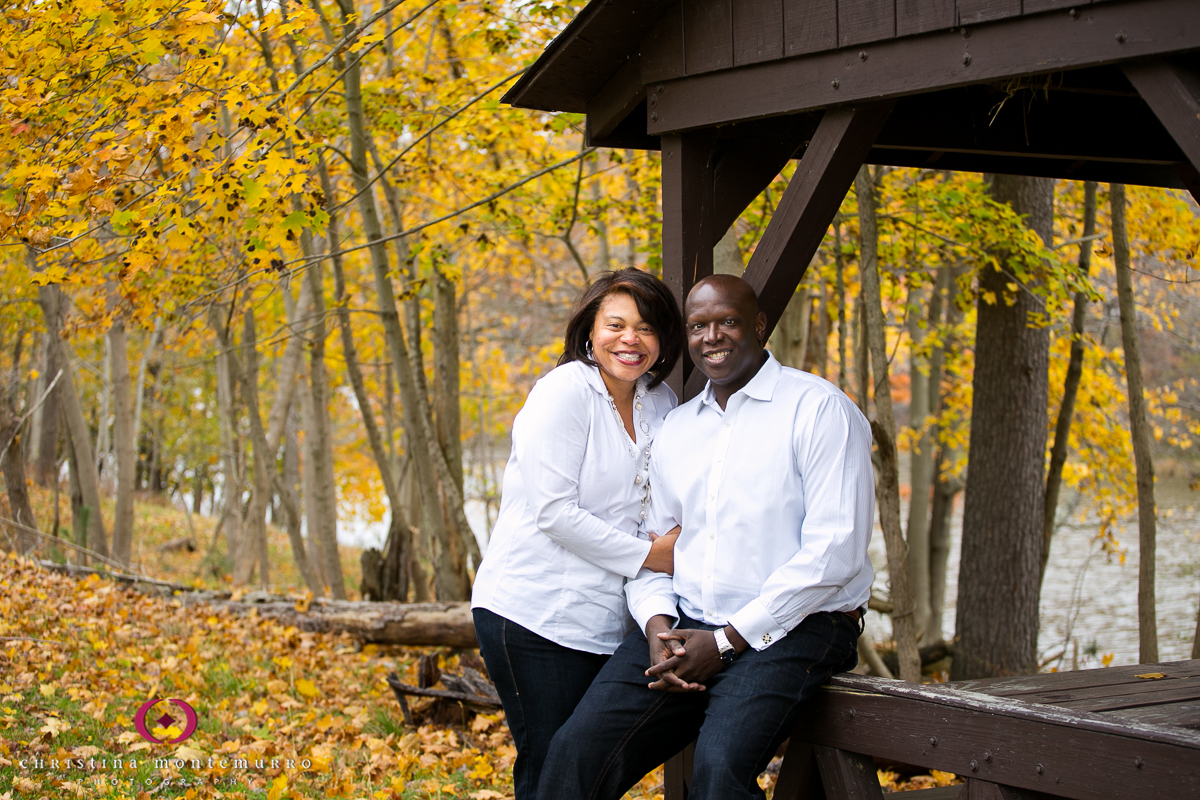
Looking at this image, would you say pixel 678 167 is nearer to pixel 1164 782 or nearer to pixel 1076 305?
pixel 1164 782

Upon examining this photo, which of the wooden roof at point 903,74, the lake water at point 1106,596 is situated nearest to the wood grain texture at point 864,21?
the wooden roof at point 903,74

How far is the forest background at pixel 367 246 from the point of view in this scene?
4.61m

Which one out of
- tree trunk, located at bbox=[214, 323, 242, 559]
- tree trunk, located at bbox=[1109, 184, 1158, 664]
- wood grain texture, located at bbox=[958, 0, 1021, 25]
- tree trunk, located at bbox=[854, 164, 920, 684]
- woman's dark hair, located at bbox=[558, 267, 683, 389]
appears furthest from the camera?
tree trunk, located at bbox=[214, 323, 242, 559]

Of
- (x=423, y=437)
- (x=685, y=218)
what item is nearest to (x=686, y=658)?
(x=685, y=218)

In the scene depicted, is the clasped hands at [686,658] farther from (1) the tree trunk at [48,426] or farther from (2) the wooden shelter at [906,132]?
(1) the tree trunk at [48,426]

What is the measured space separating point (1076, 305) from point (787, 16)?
609 cm

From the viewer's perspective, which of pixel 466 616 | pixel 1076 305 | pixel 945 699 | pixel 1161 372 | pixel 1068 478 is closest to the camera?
pixel 945 699

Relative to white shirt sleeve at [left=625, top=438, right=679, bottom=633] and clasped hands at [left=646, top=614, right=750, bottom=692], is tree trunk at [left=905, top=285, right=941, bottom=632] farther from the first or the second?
clasped hands at [left=646, top=614, right=750, bottom=692]

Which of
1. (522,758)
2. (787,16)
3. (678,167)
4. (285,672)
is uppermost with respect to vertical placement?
(787,16)

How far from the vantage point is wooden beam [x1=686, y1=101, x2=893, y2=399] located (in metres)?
3.09

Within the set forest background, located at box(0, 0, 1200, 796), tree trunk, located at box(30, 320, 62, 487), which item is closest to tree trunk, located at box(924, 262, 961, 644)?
forest background, located at box(0, 0, 1200, 796)

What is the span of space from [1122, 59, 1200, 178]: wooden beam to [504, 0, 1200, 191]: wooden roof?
0.03m

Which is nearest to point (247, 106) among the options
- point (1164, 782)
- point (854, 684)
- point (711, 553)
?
point (711, 553)

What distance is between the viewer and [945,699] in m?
2.64
